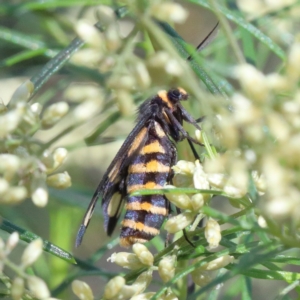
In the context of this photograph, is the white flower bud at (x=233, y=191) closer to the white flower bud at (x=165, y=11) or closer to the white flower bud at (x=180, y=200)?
the white flower bud at (x=180, y=200)

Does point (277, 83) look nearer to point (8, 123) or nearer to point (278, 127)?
point (278, 127)

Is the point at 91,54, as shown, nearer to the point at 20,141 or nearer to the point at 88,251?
the point at 20,141

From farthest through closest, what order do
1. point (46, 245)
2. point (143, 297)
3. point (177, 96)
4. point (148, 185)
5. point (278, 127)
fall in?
point (177, 96) → point (148, 185) → point (46, 245) → point (143, 297) → point (278, 127)

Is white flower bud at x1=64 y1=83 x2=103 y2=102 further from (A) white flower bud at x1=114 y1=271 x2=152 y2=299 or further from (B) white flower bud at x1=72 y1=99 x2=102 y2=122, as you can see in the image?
(A) white flower bud at x1=114 y1=271 x2=152 y2=299

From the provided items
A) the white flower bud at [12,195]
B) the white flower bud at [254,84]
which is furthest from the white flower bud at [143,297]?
the white flower bud at [254,84]

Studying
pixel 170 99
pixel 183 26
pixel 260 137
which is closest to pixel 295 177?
pixel 260 137

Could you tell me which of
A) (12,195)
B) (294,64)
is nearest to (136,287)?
(12,195)
